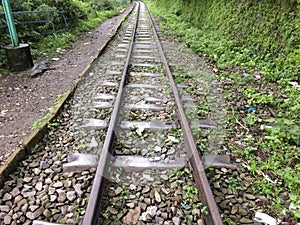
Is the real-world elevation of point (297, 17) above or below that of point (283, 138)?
above

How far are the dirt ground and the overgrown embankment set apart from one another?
4.01m

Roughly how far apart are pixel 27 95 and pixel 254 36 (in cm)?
557

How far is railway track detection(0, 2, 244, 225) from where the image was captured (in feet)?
7.21

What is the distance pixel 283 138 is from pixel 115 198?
2.42 metres

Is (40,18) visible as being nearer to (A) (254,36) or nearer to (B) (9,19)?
(B) (9,19)

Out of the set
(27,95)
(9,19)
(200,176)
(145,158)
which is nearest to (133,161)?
(145,158)

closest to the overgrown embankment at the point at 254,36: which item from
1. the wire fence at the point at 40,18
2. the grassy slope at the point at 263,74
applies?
the grassy slope at the point at 263,74

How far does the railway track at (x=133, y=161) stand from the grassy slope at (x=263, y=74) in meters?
0.56

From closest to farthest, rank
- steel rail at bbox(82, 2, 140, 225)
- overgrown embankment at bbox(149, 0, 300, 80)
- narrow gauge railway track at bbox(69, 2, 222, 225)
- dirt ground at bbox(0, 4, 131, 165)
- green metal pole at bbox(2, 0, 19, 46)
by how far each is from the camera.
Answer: steel rail at bbox(82, 2, 140, 225) < narrow gauge railway track at bbox(69, 2, 222, 225) < dirt ground at bbox(0, 4, 131, 165) < overgrown embankment at bbox(149, 0, 300, 80) < green metal pole at bbox(2, 0, 19, 46)

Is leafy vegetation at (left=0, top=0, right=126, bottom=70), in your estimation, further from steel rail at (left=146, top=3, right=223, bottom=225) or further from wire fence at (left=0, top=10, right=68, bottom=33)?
steel rail at (left=146, top=3, right=223, bottom=225)

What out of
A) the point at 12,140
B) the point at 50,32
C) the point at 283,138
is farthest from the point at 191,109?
the point at 50,32

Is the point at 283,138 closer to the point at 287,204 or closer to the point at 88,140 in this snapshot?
the point at 287,204

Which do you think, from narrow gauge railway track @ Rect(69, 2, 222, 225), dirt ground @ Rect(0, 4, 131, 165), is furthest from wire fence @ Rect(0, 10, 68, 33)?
narrow gauge railway track @ Rect(69, 2, 222, 225)

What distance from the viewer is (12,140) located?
3350 millimetres
